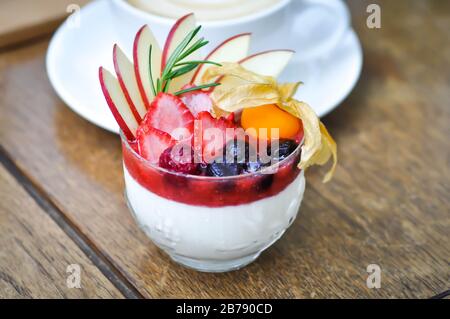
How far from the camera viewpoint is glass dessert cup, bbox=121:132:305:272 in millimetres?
653

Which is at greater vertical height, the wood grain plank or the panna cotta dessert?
the panna cotta dessert

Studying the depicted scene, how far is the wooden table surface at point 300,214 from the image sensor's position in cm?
75

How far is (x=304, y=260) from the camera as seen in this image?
30.7 inches

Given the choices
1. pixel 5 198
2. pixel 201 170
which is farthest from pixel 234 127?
pixel 5 198

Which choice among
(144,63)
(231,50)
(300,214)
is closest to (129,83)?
(144,63)

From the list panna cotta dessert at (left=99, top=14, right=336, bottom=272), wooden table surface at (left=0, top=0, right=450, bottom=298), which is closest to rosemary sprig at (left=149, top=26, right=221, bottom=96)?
panna cotta dessert at (left=99, top=14, right=336, bottom=272)

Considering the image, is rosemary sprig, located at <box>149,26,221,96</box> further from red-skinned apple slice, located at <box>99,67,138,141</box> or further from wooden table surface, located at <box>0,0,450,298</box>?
wooden table surface, located at <box>0,0,450,298</box>

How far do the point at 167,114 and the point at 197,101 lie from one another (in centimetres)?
6

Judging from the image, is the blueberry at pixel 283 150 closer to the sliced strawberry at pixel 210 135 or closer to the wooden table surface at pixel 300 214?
the sliced strawberry at pixel 210 135

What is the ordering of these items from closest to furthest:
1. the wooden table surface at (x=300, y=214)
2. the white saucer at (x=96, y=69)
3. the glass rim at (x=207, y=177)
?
the glass rim at (x=207, y=177), the wooden table surface at (x=300, y=214), the white saucer at (x=96, y=69)

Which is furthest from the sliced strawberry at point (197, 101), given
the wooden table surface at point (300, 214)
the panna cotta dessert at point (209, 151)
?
the wooden table surface at point (300, 214)

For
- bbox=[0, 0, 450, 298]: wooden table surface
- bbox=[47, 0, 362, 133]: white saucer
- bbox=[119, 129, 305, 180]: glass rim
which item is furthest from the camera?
bbox=[47, 0, 362, 133]: white saucer

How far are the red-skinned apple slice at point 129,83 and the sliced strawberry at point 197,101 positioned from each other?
0.15 feet
